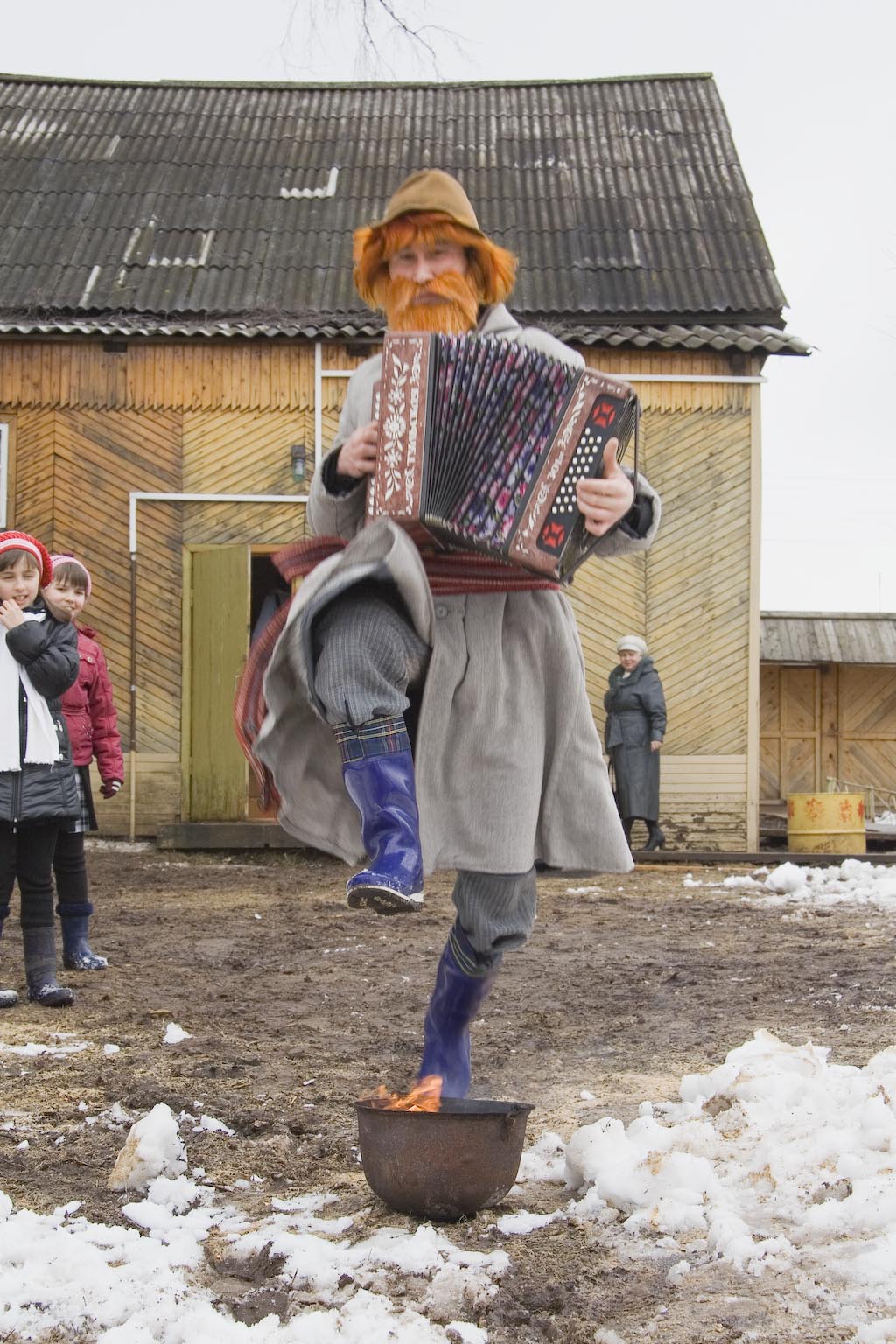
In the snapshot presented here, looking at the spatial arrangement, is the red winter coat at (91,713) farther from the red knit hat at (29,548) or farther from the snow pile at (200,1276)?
the snow pile at (200,1276)

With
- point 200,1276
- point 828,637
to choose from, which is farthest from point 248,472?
point 200,1276

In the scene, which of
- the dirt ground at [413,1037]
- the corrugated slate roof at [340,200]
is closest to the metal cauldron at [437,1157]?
the dirt ground at [413,1037]

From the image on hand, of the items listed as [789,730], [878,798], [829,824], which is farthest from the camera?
[789,730]

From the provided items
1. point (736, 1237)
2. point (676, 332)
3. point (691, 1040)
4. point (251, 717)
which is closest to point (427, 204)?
point (251, 717)

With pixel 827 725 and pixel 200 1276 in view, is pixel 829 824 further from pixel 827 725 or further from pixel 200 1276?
pixel 200 1276

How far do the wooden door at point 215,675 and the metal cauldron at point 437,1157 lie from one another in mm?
10907

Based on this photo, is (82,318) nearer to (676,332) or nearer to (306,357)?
(306,357)

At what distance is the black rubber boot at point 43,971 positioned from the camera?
554 centimetres

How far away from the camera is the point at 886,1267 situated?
2.57 m

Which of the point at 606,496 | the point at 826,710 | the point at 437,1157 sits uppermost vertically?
the point at 606,496

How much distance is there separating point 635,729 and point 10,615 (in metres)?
8.07

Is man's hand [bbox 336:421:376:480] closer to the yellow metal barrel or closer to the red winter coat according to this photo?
the red winter coat

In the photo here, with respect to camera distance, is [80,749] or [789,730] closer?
[80,749]

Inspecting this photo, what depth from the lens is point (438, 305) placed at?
11.1ft
